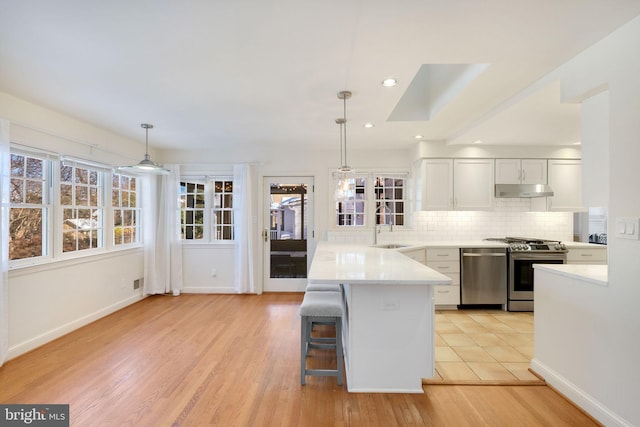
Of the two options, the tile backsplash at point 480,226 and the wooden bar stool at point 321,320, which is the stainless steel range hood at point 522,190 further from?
the wooden bar stool at point 321,320

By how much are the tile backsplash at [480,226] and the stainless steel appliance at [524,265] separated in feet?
2.17

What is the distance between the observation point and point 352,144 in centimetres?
488

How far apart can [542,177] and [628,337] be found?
3.46 metres

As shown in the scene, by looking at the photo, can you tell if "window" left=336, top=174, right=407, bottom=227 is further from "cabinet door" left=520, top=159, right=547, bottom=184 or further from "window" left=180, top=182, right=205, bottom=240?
"window" left=180, top=182, right=205, bottom=240

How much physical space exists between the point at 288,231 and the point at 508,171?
137 inches

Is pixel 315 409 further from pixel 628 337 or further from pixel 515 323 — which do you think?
pixel 515 323

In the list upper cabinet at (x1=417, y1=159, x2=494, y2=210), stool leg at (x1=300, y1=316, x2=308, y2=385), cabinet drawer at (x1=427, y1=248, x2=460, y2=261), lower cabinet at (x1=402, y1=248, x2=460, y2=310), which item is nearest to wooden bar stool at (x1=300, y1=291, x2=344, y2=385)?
stool leg at (x1=300, y1=316, x2=308, y2=385)

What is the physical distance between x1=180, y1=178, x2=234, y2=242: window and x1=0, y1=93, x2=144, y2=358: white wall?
0.97 meters

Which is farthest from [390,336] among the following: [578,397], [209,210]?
[209,210]

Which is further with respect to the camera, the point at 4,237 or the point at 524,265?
the point at 524,265

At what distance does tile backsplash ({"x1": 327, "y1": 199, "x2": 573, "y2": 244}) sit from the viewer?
16.3ft

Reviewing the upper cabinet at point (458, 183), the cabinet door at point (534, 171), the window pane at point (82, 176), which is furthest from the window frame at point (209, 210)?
the cabinet door at point (534, 171)

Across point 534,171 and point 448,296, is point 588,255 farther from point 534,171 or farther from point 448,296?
point 448,296

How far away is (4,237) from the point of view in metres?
2.81
